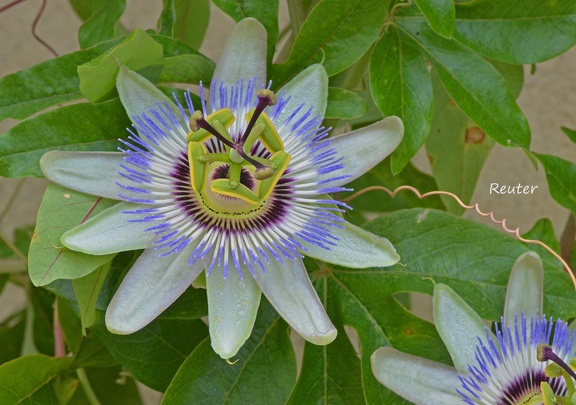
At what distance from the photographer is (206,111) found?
1106 millimetres

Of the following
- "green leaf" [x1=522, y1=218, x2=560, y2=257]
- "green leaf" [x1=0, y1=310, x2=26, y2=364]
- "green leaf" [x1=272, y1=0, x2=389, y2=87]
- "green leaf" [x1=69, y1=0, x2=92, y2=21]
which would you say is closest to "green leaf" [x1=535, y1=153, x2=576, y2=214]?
"green leaf" [x1=522, y1=218, x2=560, y2=257]

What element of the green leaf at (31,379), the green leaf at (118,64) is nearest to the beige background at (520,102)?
the green leaf at (31,379)

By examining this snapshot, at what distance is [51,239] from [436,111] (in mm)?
752

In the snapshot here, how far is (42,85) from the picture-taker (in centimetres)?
110

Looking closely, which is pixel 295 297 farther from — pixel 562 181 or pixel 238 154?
pixel 562 181

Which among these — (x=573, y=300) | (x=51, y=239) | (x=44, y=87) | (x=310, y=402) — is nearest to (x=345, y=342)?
(x=310, y=402)

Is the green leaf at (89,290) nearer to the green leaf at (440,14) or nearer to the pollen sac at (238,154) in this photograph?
the pollen sac at (238,154)

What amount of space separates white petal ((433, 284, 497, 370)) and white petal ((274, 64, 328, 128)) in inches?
11.3

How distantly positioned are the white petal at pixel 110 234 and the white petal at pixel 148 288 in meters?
0.02

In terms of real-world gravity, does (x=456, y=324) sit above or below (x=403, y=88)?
below

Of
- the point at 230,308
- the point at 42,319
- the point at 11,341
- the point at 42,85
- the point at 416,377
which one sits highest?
the point at 42,85

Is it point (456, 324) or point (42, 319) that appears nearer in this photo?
point (456, 324)

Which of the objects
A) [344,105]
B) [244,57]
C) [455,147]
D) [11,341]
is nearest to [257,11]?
[244,57]

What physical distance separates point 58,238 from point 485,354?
565 mm
